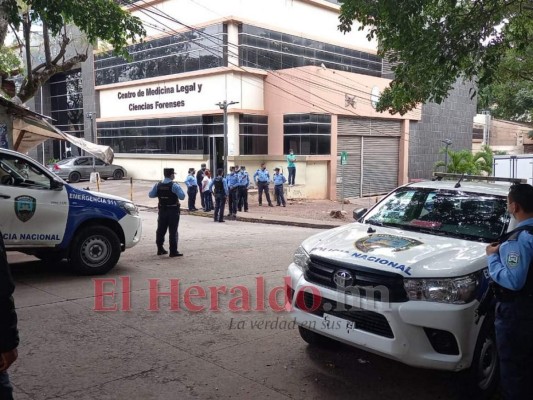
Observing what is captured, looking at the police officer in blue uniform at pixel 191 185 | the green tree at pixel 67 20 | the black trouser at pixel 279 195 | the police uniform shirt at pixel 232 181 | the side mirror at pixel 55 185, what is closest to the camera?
the side mirror at pixel 55 185

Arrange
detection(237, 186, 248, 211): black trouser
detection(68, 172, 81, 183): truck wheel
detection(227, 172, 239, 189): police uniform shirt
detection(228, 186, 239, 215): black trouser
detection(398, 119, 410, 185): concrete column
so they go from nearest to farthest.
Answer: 1. detection(228, 186, 239, 215): black trouser
2. detection(227, 172, 239, 189): police uniform shirt
3. detection(237, 186, 248, 211): black trouser
4. detection(68, 172, 81, 183): truck wheel
5. detection(398, 119, 410, 185): concrete column

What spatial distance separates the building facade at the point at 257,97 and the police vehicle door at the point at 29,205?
15.3 m

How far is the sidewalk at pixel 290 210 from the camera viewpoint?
57.2ft

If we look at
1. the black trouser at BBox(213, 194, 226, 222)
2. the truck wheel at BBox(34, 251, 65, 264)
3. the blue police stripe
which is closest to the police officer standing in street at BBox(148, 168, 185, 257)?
the blue police stripe

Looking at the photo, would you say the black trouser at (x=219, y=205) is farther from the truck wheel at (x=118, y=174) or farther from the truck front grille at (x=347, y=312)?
the truck wheel at (x=118, y=174)

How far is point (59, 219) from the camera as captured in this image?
23.9ft

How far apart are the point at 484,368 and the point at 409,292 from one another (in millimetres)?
919

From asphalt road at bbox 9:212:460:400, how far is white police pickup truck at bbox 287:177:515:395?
430mm

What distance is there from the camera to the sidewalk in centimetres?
1742

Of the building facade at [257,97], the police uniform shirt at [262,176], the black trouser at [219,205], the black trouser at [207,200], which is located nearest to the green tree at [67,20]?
the black trouser at [219,205]

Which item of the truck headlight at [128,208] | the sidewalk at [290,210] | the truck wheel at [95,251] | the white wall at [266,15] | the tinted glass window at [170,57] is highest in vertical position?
the white wall at [266,15]

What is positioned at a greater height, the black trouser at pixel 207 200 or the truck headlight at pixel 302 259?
the truck headlight at pixel 302 259

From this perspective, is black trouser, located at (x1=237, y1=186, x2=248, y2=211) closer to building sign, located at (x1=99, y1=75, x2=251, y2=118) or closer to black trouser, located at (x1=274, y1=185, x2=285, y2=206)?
black trouser, located at (x1=274, y1=185, x2=285, y2=206)

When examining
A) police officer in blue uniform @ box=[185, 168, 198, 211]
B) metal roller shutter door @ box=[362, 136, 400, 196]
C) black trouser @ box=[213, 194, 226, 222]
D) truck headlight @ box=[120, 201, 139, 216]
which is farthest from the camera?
metal roller shutter door @ box=[362, 136, 400, 196]
